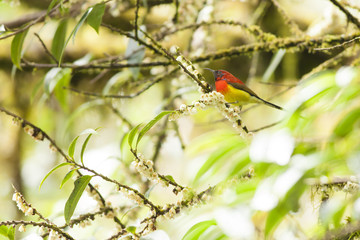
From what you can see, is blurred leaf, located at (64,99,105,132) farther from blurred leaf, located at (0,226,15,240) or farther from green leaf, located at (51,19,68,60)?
blurred leaf, located at (0,226,15,240)

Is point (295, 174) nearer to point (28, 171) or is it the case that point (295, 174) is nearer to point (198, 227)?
point (198, 227)

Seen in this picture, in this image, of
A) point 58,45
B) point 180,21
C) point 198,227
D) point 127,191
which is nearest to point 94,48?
point 180,21

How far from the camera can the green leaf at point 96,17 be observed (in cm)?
86

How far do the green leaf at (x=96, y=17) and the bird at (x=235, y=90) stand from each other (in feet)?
1.46

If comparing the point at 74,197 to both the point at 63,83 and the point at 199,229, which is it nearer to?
the point at 199,229

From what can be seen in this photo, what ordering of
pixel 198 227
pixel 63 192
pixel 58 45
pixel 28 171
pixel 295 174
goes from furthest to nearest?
pixel 28 171 → pixel 63 192 → pixel 58 45 → pixel 198 227 → pixel 295 174

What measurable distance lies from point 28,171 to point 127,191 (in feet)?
9.16

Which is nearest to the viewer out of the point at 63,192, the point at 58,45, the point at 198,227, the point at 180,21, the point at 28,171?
the point at 198,227

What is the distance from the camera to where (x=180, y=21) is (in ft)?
5.86

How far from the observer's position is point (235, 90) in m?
1.19

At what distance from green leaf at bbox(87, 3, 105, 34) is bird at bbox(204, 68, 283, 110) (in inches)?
17.5

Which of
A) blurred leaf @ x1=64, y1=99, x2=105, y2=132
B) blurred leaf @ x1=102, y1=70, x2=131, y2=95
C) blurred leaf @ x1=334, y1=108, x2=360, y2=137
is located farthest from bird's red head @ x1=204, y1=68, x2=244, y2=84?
blurred leaf @ x1=334, y1=108, x2=360, y2=137

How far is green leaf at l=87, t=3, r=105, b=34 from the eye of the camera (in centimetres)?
86

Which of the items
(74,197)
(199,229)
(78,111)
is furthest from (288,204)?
(78,111)
